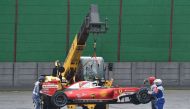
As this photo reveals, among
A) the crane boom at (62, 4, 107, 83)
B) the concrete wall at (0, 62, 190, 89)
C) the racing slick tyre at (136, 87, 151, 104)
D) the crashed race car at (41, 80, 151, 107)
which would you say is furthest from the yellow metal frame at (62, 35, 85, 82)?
the concrete wall at (0, 62, 190, 89)

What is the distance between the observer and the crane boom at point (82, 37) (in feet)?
74.0

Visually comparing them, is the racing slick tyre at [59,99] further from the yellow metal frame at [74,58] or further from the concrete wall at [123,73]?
the concrete wall at [123,73]

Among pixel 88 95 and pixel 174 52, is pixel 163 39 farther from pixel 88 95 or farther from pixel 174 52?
pixel 88 95

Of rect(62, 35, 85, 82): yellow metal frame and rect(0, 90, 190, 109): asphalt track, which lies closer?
rect(62, 35, 85, 82): yellow metal frame

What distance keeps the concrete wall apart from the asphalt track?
2.02m

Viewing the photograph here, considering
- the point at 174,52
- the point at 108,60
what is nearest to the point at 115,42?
the point at 108,60

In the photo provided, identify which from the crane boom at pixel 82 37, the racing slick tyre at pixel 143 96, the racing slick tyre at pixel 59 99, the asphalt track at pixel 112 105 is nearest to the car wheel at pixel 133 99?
the racing slick tyre at pixel 143 96

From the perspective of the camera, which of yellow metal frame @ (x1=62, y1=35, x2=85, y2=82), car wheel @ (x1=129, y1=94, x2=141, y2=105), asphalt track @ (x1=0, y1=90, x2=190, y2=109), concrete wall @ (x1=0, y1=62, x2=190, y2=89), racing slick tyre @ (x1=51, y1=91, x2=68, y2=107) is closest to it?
racing slick tyre @ (x1=51, y1=91, x2=68, y2=107)

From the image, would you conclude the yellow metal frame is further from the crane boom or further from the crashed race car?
the crashed race car

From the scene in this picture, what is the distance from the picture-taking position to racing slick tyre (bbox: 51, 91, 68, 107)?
69.2ft

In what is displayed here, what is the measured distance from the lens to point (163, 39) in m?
40.7

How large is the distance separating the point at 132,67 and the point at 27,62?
7071mm

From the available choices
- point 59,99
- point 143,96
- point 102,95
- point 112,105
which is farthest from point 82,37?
point 112,105

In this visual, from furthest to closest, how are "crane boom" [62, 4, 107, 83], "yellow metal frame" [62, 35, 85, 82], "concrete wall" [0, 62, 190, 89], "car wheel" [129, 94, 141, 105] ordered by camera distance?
"concrete wall" [0, 62, 190, 89]
"yellow metal frame" [62, 35, 85, 82]
"crane boom" [62, 4, 107, 83]
"car wheel" [129, 94, 141, 105]
